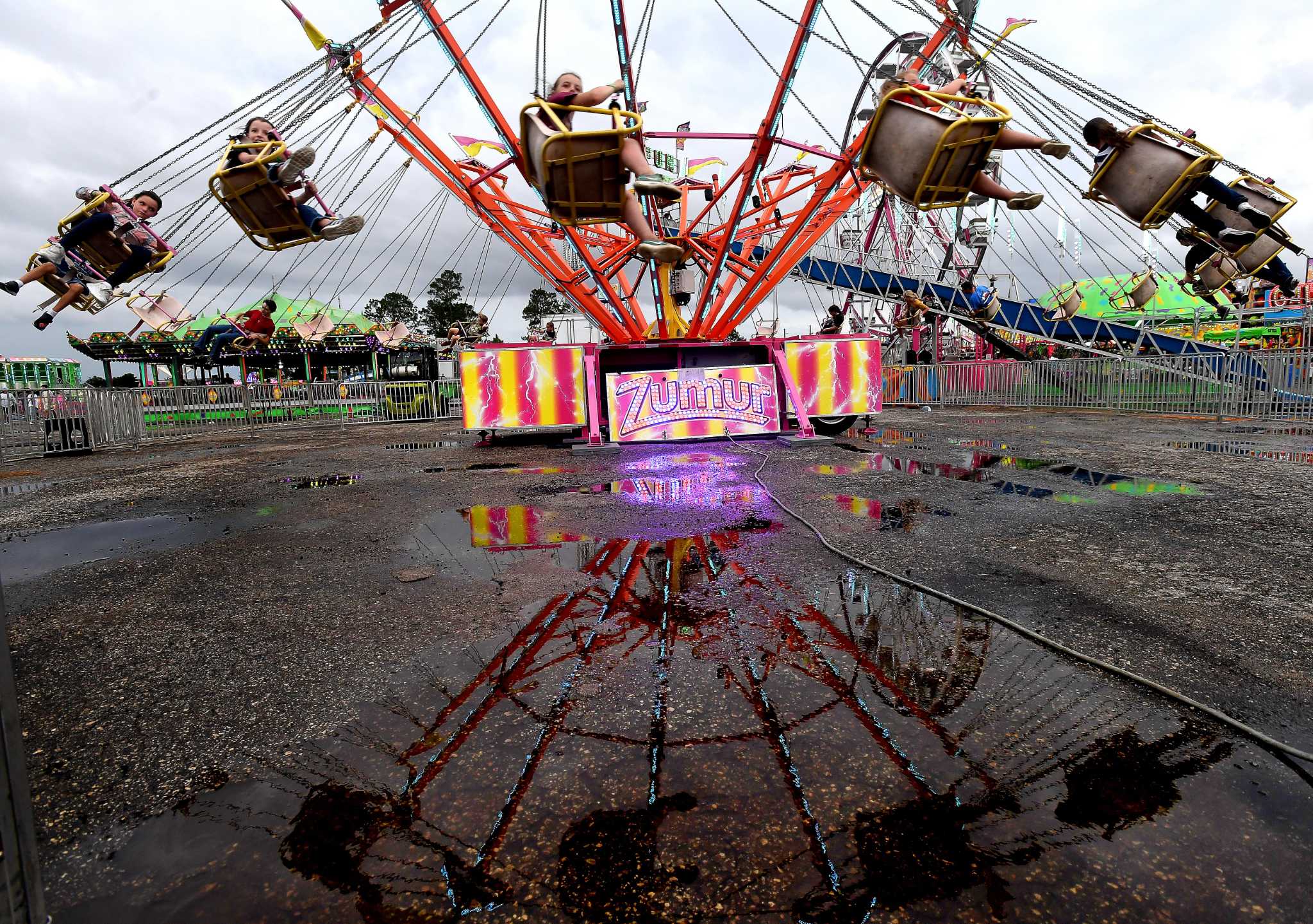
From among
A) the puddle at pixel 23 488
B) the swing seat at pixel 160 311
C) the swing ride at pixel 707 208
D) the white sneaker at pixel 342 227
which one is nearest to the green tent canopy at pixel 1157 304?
the swing ride at pixel 707 208

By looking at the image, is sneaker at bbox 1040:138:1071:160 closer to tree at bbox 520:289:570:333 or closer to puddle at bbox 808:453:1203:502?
puddle at bbox 808:453:1203:502

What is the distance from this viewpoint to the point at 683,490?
6918 mm

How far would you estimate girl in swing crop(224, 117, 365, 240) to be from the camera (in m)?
7.24

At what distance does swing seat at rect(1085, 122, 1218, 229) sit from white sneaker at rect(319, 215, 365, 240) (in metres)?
9.28

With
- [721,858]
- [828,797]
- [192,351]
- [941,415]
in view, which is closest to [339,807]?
[721,858]

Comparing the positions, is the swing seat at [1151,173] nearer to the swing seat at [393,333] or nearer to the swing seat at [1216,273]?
the swing seat at [1216,273]

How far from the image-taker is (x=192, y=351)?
35.3 m

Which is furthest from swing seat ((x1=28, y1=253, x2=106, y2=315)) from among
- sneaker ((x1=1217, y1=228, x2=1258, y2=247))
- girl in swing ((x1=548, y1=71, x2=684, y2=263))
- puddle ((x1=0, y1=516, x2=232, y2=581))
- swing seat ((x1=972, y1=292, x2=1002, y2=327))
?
swing seat ((x1=972, y1=292, x2=1002, y2=327))

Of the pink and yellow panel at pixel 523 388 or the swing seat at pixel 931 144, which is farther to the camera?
the pink and yellow panel at pixel 523 388

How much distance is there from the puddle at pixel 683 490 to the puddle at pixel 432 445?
5930 millimetres

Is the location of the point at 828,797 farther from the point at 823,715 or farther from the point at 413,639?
the point at 413,639

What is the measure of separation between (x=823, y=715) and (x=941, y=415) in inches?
709

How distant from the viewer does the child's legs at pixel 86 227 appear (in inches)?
314

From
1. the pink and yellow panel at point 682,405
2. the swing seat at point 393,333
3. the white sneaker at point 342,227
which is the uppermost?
the swing seat at point 393,333
